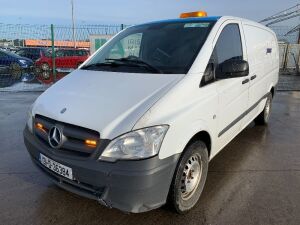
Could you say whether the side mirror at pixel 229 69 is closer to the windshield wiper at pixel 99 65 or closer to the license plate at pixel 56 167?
the windshield wiper at pixel 99 65

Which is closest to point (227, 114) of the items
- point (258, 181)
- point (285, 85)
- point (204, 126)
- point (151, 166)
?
point (204, 126)

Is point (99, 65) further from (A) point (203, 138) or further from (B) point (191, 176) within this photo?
(B) point (191, 176)

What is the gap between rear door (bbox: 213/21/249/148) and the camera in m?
3.61

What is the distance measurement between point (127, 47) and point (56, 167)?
1.97 m

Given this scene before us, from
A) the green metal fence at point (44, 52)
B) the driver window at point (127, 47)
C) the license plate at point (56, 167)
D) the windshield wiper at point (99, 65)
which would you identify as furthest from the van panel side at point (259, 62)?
the green metal fence at point (44, 52)

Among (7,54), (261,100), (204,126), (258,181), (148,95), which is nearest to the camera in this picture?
(148,95)

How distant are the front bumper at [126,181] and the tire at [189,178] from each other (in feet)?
0.52

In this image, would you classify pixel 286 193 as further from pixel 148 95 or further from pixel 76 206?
pixel 76 206

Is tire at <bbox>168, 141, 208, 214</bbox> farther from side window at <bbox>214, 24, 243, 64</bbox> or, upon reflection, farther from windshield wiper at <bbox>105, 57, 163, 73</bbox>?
side window at <bbox>214, 24, 243, 64</bbox>

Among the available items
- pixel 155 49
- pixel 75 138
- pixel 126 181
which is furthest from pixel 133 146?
pixel 155 49

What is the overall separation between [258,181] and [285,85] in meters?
10.3

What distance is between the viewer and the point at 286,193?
3.64m

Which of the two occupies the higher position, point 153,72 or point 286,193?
point 153,72

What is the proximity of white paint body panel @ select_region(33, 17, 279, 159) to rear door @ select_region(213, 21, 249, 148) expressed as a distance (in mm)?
11
